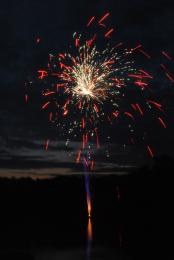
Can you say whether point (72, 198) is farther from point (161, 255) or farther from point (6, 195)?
point (161, 255)

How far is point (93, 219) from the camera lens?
57.6 metres

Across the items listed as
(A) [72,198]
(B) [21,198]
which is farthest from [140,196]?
(B) [21,198]

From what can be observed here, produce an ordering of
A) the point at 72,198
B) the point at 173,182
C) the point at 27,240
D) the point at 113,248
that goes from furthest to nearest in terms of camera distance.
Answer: the point at 72,198 → the point at 173,182 → the point at 27,240 → the point at 113,248

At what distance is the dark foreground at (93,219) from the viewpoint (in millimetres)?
25609

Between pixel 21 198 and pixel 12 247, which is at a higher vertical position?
pixel 21 198

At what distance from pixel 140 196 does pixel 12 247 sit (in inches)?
2935

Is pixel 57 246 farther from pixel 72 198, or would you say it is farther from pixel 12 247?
pixel 72 198

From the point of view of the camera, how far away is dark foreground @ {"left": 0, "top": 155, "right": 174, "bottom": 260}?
25.6 meters

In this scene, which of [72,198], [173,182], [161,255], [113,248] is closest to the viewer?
[161,255]

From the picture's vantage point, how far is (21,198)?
12181 cm

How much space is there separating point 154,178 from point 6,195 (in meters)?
38.3

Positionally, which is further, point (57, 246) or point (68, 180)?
point (68, 180)

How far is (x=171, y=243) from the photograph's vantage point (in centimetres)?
2692

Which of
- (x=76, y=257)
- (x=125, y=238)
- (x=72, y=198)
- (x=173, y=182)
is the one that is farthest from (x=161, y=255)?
(x=72, y=198)
